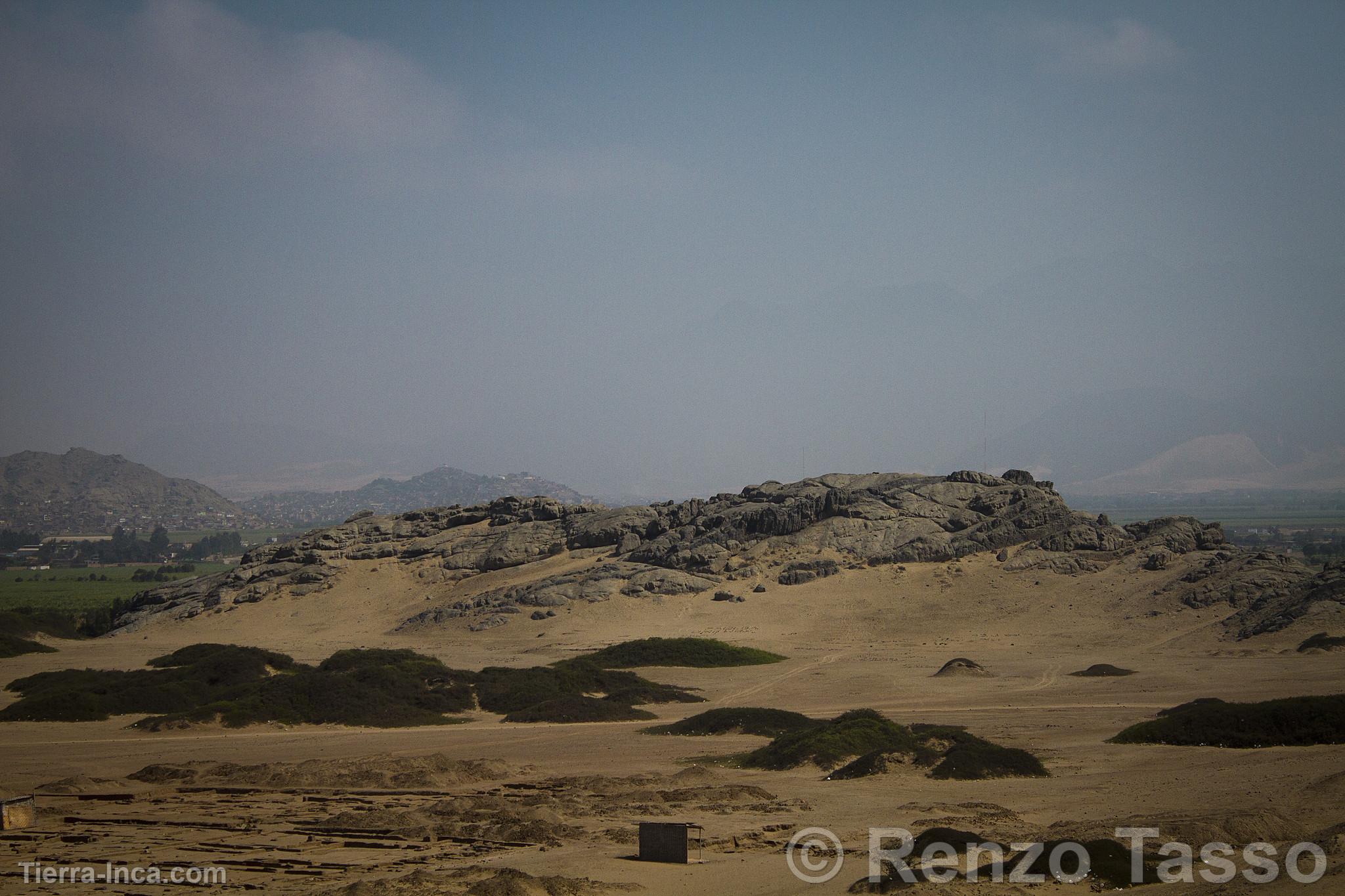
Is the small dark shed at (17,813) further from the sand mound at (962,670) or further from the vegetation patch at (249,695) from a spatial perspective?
the sand mound at (962,670)

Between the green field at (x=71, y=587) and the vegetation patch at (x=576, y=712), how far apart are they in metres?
61.7

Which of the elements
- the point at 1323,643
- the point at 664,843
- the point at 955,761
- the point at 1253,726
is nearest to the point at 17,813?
the point at 664,843

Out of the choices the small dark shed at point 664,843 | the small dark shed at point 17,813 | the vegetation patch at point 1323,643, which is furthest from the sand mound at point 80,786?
the vegetation patch at point 1323,643

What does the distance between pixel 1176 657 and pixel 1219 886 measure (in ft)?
124

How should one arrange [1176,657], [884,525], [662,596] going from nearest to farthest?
[1176,657]
[662,596]
[884,525]

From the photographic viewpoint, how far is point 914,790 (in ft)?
77.7

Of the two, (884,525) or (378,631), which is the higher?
(884,525)

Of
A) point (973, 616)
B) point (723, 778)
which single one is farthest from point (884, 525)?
point (723, 778)

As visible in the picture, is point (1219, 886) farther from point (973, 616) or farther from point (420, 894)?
point (973, 616)

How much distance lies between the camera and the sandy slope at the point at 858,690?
803 inches

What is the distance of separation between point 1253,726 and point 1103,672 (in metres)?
17.0

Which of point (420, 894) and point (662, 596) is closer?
point (420, 894)

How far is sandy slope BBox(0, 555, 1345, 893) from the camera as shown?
2041cm

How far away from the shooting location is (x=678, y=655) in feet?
172
